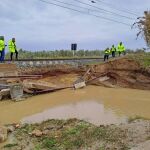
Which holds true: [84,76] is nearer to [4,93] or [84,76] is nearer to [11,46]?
[4,93]

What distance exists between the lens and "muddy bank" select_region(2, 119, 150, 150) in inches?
398

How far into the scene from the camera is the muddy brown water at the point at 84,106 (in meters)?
Answer: 14.9

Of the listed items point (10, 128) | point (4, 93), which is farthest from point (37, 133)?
point (4, 93)

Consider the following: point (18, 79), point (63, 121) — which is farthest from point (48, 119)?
point (18, 79)

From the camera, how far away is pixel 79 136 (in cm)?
1095

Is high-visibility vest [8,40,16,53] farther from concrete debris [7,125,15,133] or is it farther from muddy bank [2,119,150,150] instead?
muddy bank [2,119,150,150]

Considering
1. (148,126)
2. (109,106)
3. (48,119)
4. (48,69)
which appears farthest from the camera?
(48,69)

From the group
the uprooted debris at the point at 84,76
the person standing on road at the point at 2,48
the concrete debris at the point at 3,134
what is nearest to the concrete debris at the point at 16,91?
the uprooted debris at the point at 84,76

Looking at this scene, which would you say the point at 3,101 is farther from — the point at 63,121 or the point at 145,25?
the point at 145,25

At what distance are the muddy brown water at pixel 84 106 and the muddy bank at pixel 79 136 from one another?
1.81 m

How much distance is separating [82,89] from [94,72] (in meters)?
2.27

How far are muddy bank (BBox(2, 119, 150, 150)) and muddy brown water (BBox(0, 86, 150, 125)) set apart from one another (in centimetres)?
181

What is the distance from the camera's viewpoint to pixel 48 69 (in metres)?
22.8

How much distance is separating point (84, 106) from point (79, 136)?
6298mm
